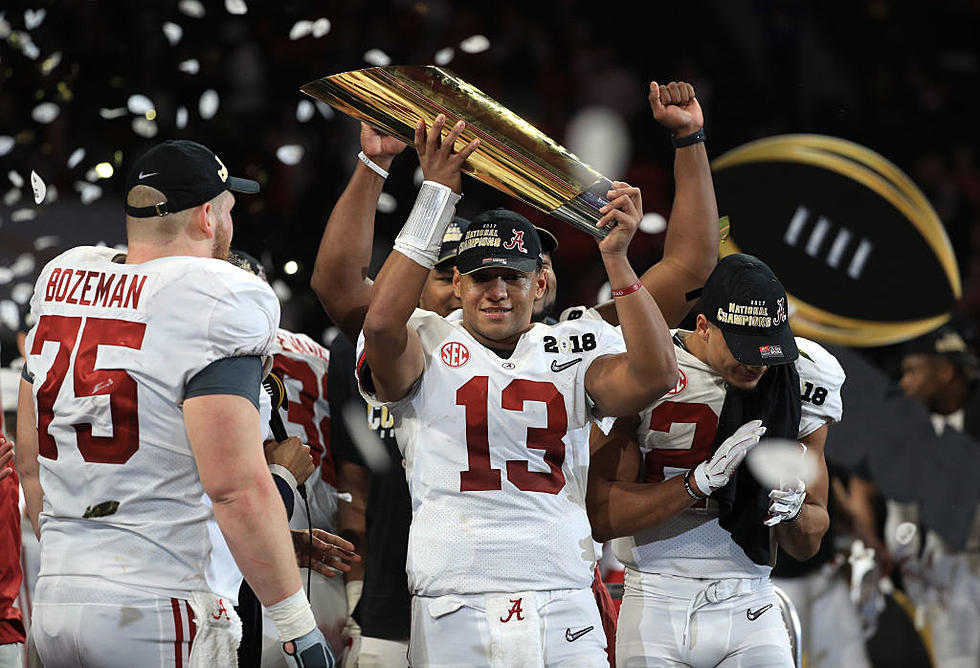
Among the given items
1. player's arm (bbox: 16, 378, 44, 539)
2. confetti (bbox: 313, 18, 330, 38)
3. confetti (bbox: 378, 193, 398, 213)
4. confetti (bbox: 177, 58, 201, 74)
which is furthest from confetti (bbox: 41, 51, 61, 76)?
player's arm (bbox: 16, 378, 44, 539)

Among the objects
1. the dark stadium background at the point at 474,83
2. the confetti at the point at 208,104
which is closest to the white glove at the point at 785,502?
the dark stadium background at the point at 474,83

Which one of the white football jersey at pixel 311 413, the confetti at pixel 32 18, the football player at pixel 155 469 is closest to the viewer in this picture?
the football player at pixel 155 469

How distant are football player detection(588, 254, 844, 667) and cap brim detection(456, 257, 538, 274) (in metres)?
0.59

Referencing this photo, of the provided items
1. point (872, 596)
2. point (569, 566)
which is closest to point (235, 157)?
point (569, 566)

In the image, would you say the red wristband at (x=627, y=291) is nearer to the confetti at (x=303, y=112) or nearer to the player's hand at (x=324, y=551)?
the player's hand at (x=324, y=551)

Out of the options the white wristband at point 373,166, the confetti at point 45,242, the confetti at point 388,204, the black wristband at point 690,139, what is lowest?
the confetti at point 45,242

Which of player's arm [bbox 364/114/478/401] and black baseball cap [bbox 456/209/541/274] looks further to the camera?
black baseball cap [bbox 456/209/541/274]

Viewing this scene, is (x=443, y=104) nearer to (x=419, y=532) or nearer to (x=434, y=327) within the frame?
(x=434, y=327)

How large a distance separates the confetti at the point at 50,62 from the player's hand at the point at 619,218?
13.0ft

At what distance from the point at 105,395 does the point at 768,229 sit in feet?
14.0

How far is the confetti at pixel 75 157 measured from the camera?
5527 mm

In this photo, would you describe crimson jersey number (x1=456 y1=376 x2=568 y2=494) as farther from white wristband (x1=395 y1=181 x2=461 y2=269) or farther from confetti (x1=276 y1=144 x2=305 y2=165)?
confetti (x1=276 y1=144 x2=305 y2=165)

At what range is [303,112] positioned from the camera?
572 centimetres

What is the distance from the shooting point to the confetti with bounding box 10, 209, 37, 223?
17.8 feet
